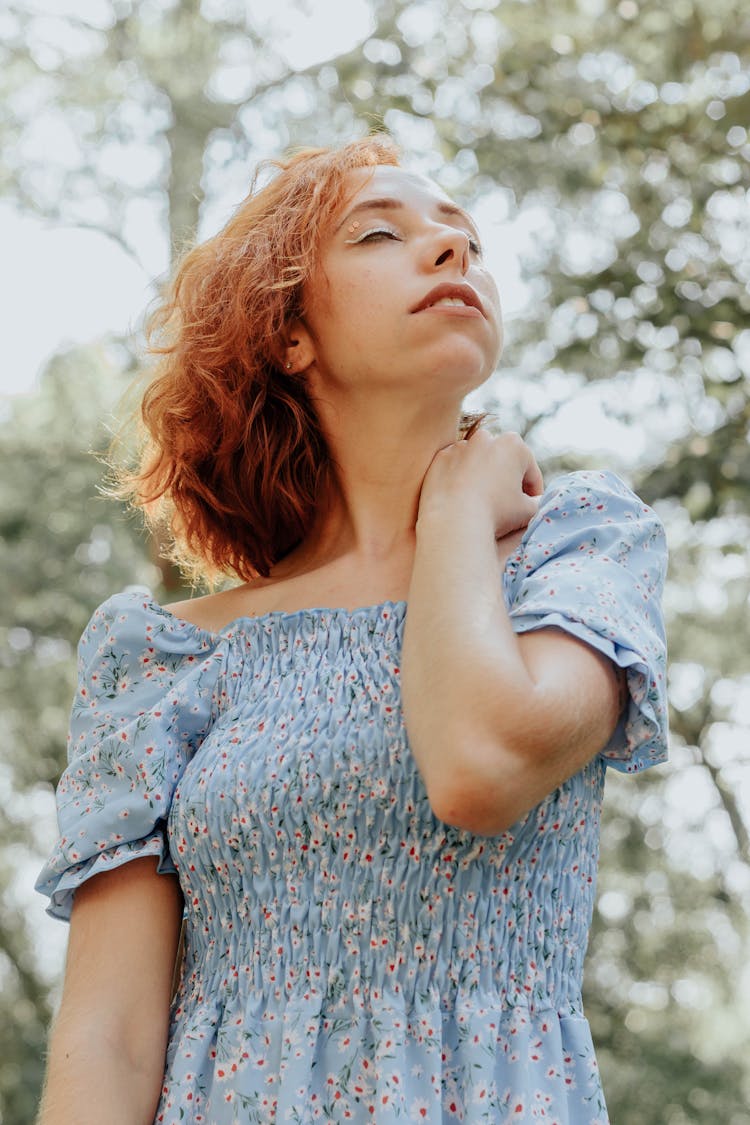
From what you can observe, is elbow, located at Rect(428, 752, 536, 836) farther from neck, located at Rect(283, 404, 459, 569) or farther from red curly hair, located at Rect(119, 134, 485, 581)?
red curly hair, located at Rect(119, 134, 485, 581)

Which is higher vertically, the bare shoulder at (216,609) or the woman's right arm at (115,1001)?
the bare shoulder at (216,609)

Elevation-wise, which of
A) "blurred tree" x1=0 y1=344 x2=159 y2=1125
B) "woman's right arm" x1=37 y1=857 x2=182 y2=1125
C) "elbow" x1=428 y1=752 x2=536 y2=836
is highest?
"elbow" x1=428 y1=752 x2=536 y2=836

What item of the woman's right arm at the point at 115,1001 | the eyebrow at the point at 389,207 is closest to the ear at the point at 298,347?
the eyebrow at the point at 389,207

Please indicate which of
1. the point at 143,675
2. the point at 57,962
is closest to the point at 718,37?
the point at 143,675

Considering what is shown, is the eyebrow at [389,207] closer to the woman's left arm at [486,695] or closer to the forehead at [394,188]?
the forehead at [394,188]

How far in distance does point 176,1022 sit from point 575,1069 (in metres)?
0.50

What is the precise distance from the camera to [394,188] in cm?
194

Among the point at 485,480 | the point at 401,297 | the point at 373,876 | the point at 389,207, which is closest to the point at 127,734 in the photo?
the point at 373,876

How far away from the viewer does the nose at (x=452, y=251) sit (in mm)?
1828

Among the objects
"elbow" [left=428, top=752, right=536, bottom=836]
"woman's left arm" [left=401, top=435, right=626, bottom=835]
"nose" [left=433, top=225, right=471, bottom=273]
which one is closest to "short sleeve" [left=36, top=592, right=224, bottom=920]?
"woman's left arm" [left=401, top=435, right=626, bottom=835]

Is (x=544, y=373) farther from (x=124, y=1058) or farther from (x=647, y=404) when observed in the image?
(x=124, y=1058)

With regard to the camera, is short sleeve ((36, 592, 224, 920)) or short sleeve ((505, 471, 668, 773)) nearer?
short sleeve ((505, 471, 668, 773))

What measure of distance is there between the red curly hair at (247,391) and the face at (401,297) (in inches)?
2.0

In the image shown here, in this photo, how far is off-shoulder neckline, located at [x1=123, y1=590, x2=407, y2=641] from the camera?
1.78 m
